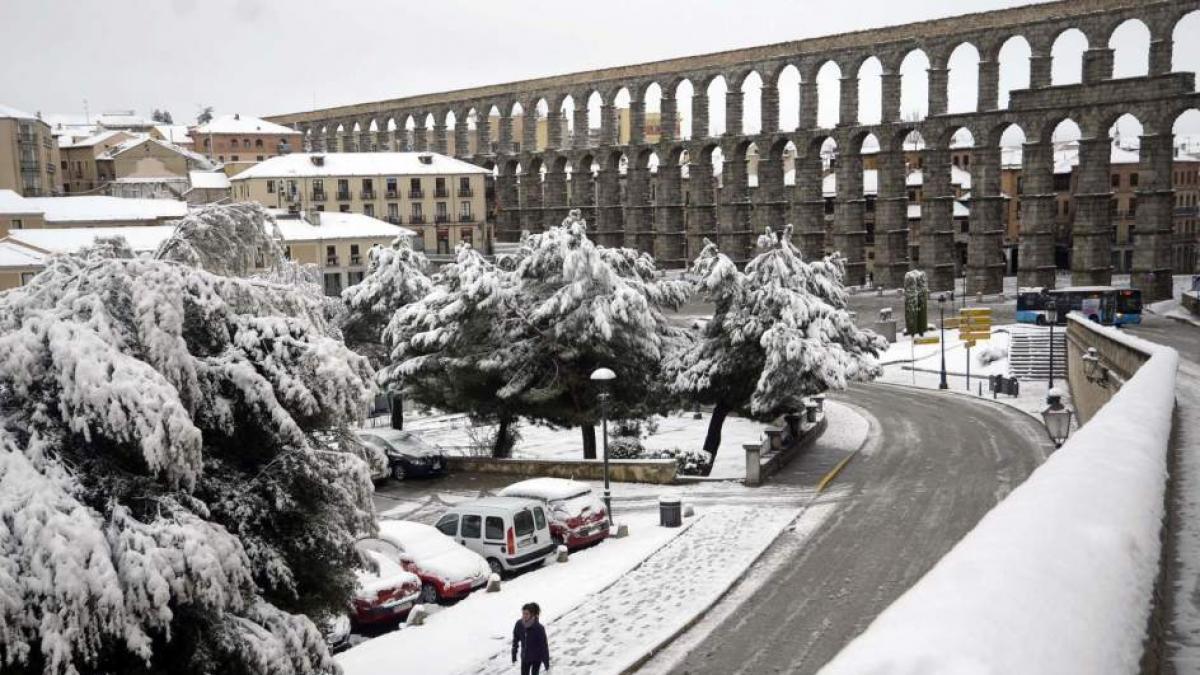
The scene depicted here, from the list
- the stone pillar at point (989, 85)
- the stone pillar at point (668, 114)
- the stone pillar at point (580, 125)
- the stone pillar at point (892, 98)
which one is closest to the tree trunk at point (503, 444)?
the stone pillar at point (989, 85)

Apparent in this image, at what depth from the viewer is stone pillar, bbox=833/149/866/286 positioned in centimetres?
8031

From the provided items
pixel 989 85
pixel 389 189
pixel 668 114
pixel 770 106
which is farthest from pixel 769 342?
pixel 668 114

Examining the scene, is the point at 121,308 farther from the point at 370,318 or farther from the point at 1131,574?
the point at 370,318

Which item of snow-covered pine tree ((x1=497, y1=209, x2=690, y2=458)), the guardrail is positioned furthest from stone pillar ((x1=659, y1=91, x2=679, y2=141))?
the guardrail

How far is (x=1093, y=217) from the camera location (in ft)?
224

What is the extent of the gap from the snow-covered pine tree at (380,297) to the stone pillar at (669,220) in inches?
2040

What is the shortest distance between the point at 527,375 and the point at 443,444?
462 inches

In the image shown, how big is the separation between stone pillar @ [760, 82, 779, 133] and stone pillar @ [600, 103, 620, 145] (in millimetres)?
16429

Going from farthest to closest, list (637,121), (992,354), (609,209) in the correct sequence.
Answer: (609,209) < (637,121) < (992,354)

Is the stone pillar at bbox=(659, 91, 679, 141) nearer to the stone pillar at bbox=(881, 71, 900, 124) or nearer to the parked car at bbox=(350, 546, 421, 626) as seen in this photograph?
the stone pillar at bbox=(881, 71, 900, 124)

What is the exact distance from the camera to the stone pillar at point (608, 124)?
98.6 m

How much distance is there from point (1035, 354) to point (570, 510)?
34596 millimetres

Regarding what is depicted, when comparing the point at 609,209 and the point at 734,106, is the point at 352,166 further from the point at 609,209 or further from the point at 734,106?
the point at 734,106

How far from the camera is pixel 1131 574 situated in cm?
315
